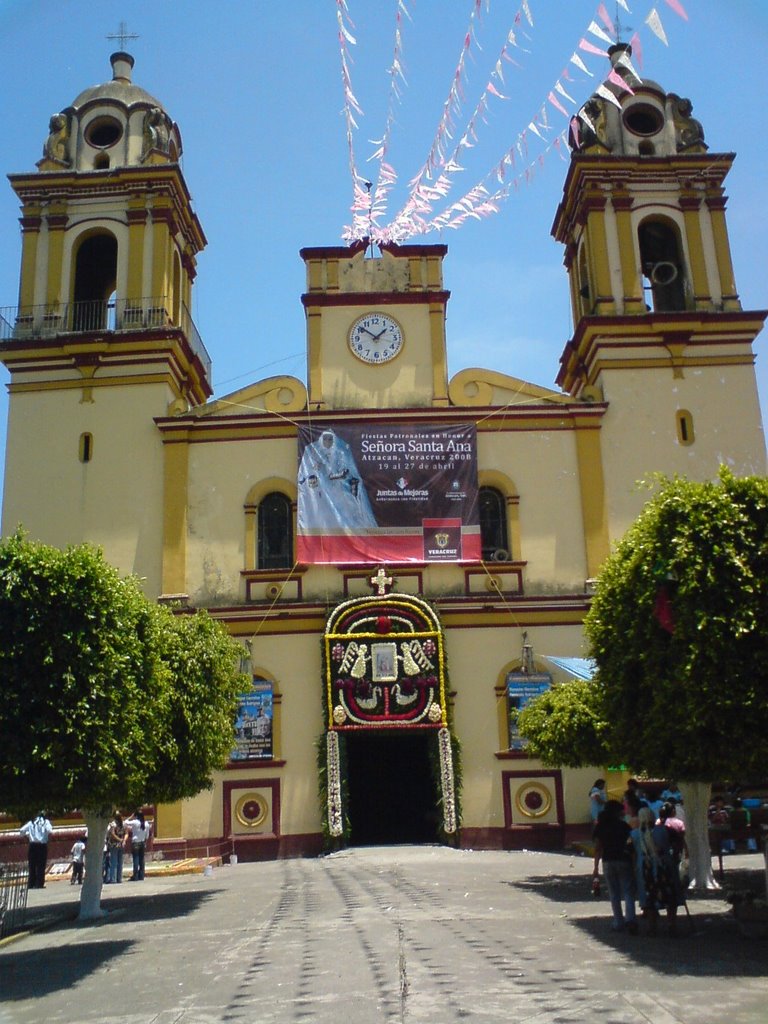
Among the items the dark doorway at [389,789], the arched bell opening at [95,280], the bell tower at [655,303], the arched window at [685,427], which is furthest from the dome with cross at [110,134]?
the dark doorway at [389,789]

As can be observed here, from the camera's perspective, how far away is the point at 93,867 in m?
15.9

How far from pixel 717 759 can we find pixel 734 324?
684 inches

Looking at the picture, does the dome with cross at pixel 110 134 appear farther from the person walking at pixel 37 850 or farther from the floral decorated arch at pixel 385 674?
the person walking at pixel 37 850

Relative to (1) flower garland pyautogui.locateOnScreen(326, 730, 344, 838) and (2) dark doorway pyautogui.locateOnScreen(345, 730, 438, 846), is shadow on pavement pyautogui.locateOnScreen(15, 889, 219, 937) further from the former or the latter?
(2) dark doorway pyautogui.locateOnScreen(345, 730, 438, 846)

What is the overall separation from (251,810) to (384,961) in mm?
14247

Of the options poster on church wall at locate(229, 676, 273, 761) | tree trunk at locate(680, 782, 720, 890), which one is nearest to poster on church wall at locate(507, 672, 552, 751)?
poster on church wall at locate(229, 676, 273, 761)

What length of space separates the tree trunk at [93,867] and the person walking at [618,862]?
746 cm

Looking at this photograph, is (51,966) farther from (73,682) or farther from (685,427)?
(685,427)

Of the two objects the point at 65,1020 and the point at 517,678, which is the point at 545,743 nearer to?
the point at 517,678

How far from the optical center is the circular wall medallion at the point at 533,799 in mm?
24016

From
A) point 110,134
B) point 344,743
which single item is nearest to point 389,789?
Answer: point 344,743

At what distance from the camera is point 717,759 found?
39.3 ft

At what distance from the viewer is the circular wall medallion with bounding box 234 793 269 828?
947 inches

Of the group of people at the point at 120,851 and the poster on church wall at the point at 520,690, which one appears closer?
the group of people at the point at 120,851
